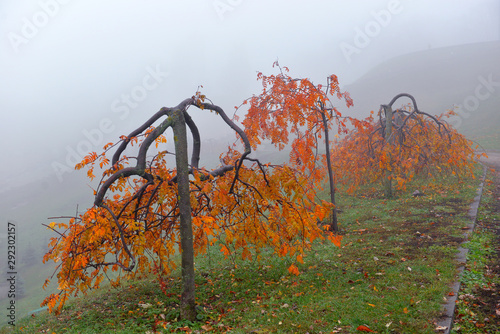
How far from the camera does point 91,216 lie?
14.5ft

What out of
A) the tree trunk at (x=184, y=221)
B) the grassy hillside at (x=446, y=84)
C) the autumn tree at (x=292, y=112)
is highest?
the grassy hillside at (x=446, y=84)

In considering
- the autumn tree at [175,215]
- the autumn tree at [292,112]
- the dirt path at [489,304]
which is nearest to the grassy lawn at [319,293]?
the dirt path at [489,304]

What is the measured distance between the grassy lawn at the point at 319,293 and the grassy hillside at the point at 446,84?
29397 millimetres

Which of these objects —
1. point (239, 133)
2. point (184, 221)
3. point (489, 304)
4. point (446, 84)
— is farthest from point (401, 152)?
point (446, 84)

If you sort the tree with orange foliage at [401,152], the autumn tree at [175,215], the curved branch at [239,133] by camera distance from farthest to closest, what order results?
the tree with orange foliage at [401,152] → the curved branch at [239,133] → the autumn tree at [175,215]

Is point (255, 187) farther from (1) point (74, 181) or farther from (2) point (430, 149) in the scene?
(1) point (74, 181)

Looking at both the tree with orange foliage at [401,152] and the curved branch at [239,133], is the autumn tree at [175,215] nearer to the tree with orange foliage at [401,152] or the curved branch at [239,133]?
the curved branch at [239,133]

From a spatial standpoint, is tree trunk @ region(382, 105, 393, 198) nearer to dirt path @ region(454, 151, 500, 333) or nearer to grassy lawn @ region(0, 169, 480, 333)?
grassy lawn @ region(0, 169, 480, 333)

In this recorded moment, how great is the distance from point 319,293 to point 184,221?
2.42 m

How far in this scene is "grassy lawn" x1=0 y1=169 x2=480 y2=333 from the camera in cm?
418

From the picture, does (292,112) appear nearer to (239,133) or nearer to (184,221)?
(239,133)

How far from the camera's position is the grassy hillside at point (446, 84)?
3900 cm

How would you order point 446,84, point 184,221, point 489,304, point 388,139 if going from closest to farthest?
point 489,304
point 184,221
point 388,139
point 446,84

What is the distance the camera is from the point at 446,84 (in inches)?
2217
